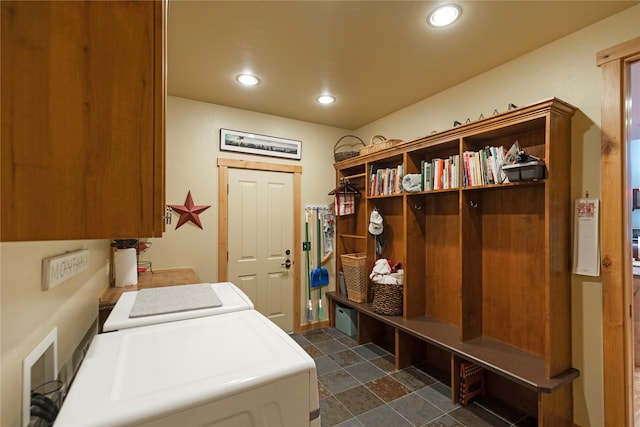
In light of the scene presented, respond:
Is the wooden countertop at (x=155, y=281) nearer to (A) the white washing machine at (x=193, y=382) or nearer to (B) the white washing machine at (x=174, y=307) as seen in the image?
(B) the white washing machine at (x=174, y=307)

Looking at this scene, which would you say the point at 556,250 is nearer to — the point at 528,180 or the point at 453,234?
the point at 528,180

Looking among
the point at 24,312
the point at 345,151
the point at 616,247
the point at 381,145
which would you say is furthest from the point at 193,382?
the point at 345,151

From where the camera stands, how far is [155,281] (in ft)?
7.77

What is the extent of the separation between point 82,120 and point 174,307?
3.20 feet

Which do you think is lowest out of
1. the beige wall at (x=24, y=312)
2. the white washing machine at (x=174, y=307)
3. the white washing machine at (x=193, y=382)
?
the white washing machine at (x=193, y=382)

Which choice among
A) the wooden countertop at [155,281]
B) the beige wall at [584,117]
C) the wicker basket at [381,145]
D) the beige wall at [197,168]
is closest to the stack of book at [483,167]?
the beige wall at [584,117]

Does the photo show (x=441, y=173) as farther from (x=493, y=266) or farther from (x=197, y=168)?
(x=197, y=168)

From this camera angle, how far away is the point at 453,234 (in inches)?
104

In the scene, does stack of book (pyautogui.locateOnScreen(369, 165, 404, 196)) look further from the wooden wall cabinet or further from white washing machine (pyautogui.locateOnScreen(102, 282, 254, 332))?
white washing machine (pyautogui.locateOnScreen(102, 282, 254, 332))

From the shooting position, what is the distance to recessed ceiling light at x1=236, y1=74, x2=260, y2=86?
8.25 ft

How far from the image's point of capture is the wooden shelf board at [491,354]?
1766 millimetres

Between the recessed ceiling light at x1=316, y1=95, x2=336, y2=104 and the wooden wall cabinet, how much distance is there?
0.70 metres

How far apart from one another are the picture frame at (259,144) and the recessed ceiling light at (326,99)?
705 millimetres

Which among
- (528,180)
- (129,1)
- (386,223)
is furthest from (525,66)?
(129,1)
